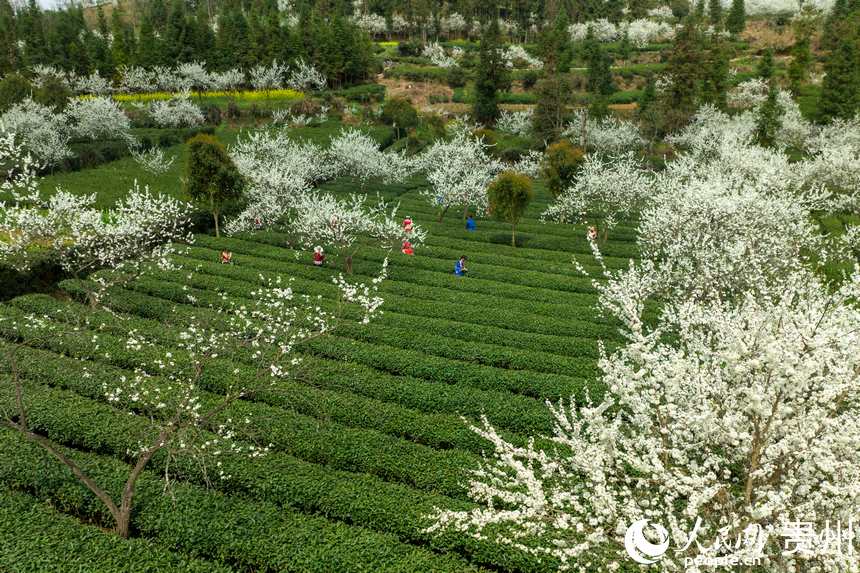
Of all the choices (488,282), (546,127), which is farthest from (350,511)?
(546,127)

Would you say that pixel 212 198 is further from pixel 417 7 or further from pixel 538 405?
pixel 417 7

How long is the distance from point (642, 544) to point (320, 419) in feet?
43.0

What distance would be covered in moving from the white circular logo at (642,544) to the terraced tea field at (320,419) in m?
3.85

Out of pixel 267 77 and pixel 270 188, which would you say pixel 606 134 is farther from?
pixel 267 77

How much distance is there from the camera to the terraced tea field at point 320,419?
1321 centimetres

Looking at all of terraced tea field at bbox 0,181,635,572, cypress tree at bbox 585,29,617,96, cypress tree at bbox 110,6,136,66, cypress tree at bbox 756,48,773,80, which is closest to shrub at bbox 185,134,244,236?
terraced tea field at bbox 0,181,635,572

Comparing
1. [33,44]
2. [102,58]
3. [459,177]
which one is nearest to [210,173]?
[459,177]

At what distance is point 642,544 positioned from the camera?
Answer: 7.54 meters

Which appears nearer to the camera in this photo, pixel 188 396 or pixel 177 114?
pixel 188 396

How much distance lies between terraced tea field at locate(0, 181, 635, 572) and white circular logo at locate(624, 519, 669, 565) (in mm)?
3845

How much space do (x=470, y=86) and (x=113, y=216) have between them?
7655 cm

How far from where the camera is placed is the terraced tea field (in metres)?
13.2

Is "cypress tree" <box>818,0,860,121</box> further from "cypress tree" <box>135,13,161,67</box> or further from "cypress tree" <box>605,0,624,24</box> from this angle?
"cypress tree" <box>135,13,161,67</box>

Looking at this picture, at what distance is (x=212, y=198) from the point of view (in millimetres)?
36375
